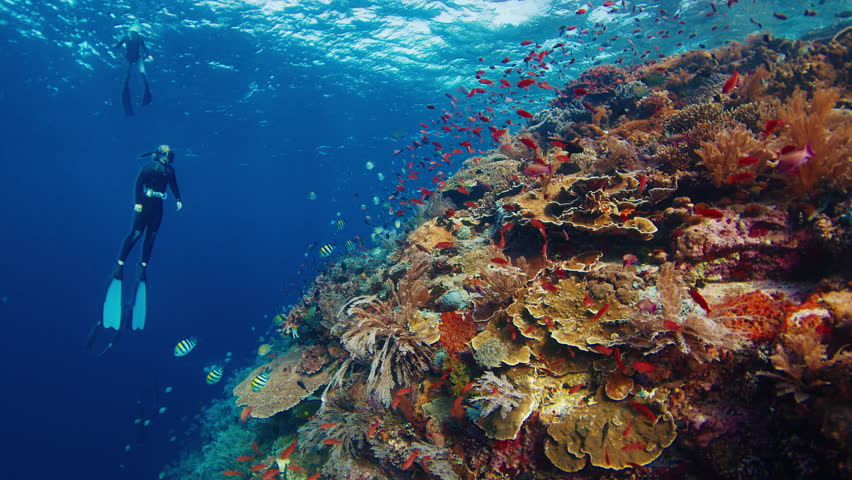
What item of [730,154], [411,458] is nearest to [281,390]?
[411,458]

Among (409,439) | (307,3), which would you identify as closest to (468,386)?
(409,439)

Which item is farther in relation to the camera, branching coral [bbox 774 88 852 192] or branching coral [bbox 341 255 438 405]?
branching coral [bbox 341 255 438 405]

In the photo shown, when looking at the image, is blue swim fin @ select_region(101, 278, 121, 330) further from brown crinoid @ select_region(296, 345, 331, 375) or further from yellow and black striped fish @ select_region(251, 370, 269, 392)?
brown crinoid @ select_region(296, 345, 331, 375)

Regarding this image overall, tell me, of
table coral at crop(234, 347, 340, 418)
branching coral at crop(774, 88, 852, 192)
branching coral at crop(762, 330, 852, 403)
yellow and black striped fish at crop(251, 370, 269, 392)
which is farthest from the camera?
yellow and black striped fish at crop(251, 370, 269, 392)

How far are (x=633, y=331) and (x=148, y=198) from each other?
1384 centimetres

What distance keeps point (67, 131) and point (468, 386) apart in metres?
47.0

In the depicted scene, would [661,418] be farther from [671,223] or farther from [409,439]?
[409,439]

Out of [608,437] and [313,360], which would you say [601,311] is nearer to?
[608,437]

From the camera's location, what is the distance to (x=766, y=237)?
4.02 m

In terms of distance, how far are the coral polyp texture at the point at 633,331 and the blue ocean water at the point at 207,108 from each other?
25.0ft

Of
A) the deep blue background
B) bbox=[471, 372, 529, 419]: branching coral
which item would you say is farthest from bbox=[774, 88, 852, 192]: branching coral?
the deep blue background

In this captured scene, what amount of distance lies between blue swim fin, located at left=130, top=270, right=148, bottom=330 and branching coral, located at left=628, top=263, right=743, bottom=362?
13127 millimetres

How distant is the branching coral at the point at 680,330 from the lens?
322cm

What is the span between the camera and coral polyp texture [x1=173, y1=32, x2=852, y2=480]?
3.00m
